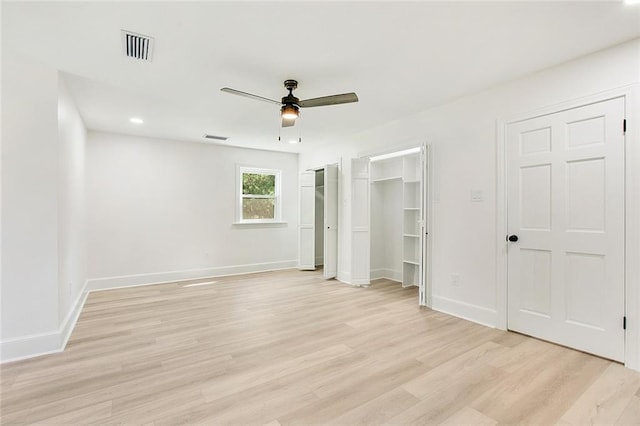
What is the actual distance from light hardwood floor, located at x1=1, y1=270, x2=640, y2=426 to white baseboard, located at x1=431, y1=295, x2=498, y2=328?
15 cm

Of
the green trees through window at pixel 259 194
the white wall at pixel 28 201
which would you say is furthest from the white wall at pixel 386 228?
the white wall at pixel 28 201

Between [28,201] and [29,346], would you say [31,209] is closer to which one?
[28,201]

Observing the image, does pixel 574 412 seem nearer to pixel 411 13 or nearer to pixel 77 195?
pixel 411 13

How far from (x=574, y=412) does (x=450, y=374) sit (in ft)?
2.39

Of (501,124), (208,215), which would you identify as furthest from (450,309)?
(208,215)

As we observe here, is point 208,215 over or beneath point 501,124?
beneath

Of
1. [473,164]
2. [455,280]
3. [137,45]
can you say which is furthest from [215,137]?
[455,280]

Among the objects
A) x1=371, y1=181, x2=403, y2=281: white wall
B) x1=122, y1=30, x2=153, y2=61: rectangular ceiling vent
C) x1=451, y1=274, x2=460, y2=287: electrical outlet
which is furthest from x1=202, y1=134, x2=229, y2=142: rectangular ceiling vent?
x1=451, y1=274, x2=460, y2=287: electrical outlet

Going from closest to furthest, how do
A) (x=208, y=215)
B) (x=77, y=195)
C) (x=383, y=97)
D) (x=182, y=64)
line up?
(x=182, y=64), (x=383, y=97), (x=77, y=195), (x=208, y=215)

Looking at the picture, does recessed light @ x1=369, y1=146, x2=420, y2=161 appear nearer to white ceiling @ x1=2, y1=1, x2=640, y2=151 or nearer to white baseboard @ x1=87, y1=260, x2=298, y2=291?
white ceiling @ x1=2, y1=1, x2=640, y2=151

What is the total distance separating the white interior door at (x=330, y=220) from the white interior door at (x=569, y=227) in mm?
3056

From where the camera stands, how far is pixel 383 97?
11.5ft

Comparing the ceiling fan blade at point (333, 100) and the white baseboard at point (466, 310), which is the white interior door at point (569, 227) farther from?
the ceiling fan blade at point (333, 100)

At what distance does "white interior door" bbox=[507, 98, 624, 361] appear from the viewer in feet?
8.09
